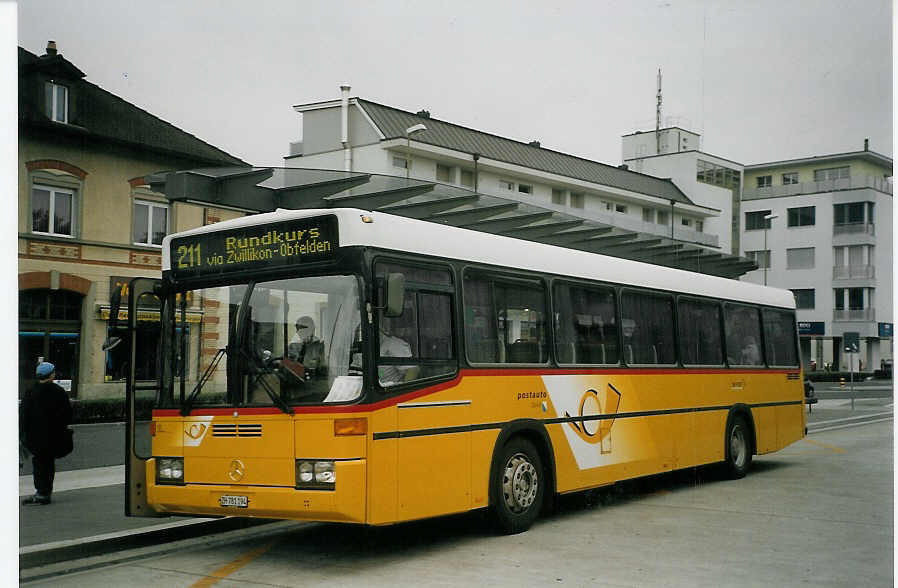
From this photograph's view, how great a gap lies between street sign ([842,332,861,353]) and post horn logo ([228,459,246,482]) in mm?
9362

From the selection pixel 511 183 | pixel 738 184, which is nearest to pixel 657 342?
pixel 738 184

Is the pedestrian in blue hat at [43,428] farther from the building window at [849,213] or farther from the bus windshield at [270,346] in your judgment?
the building window at [849,213]

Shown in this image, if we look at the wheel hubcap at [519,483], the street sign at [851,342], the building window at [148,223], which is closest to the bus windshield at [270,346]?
the wheel hubcap at [519,483]

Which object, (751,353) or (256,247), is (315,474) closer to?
(256,247)

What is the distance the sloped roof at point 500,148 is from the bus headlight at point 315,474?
17.2 ft

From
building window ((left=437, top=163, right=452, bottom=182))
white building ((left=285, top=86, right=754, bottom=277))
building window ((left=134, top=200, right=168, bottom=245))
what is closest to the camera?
white building ((left=285, top=86, right=754, bottom=277))

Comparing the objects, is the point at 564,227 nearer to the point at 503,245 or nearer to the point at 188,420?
the point at 503,245

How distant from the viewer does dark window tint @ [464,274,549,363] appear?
9258mm

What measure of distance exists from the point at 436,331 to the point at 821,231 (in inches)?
363

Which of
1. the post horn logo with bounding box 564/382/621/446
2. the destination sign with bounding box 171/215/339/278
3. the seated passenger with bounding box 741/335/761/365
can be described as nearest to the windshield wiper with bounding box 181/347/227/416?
the destination sign with bounding box 171/215/339/278

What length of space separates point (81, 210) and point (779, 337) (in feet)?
34.6

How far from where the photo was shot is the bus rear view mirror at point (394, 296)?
7.86 meters

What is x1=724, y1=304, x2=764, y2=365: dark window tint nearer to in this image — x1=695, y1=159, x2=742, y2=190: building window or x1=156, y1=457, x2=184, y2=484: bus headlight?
x1=695, y1=159, x2=742, y2=190: building window
